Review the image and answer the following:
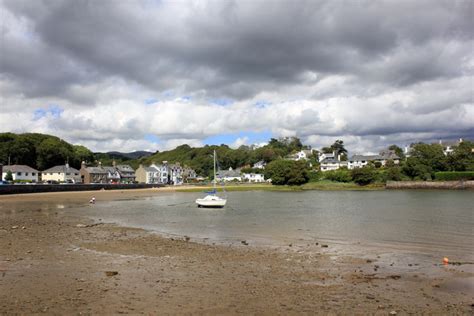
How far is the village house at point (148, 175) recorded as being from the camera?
6019 inches

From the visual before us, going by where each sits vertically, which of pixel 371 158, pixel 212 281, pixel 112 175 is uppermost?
pixel 371 158

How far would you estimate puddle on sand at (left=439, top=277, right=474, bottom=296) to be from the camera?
12.5 m

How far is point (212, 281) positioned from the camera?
1313 centimetres

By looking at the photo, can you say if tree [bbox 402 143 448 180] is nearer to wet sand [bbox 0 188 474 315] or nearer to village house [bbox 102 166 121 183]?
village house [bbox 102 166 121 183]

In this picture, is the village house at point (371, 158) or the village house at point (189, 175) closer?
the village house at point (371, 158)

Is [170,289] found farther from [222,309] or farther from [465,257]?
[465,257]

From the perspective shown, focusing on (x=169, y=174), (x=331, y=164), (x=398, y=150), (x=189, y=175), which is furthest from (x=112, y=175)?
(x=398, y=150)

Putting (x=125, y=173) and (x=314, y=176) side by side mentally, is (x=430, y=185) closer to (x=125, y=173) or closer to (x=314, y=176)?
(x=314, y=176)

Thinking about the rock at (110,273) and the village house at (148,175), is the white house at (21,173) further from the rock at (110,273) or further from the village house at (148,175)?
the rock at (110,273)

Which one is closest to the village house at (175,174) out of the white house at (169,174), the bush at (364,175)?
the white house at (169,174)

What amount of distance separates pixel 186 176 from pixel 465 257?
545ft

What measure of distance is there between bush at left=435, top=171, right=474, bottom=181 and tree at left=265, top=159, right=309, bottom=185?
127ft

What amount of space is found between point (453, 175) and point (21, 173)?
405 feet

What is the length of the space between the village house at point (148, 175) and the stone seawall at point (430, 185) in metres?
85.9
